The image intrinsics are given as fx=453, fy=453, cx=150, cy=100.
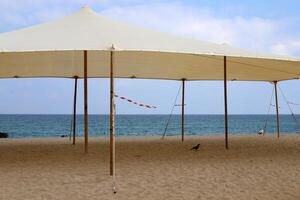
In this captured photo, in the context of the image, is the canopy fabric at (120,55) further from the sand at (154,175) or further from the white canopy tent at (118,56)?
the sand at (154,175)

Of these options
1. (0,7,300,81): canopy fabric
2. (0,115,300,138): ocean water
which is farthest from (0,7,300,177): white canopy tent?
(0,115,300,138): ocean water

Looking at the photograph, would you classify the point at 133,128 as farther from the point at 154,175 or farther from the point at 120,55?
the point at 154,175

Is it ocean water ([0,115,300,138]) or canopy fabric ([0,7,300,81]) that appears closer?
canopy fabric ([0,7,300,81])

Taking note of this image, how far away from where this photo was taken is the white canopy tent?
6.50 metres

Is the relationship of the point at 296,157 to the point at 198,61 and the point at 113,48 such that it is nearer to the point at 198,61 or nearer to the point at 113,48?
the point at 198,61

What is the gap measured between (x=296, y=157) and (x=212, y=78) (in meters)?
4.57

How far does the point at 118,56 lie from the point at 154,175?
3715 mm

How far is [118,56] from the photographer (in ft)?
31.1

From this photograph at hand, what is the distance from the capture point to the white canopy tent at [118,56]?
6.50m

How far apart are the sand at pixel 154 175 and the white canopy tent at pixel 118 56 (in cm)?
62

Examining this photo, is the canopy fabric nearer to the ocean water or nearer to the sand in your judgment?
the sand

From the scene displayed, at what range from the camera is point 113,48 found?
607 cm

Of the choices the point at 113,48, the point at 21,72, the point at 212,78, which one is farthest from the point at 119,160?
the point at 212,78

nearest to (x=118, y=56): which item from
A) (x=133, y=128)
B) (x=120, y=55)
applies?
(x=120, y=55)
